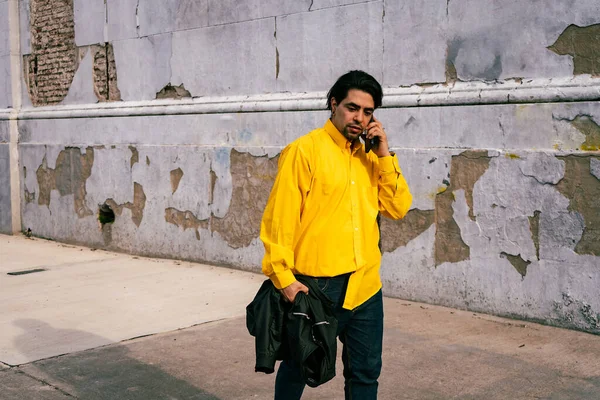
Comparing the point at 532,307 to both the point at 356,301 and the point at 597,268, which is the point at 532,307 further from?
the point at 356,301

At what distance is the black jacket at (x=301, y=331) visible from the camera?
3.07 metres

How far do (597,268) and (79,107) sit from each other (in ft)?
22.3

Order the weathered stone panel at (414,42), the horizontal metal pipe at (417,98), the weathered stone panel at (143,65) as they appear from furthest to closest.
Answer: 1. the weathered stone panel at (143,65)
2. the weathered stone panel at (414,42)
3. the horizontal metal pipe at (417,98)

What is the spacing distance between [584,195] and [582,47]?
3.31 feet

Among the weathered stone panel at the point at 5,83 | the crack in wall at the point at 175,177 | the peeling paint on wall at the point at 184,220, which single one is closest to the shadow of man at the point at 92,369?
the peeling paint on wall at the point at 184,220

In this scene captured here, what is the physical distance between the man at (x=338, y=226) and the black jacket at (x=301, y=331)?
56 mm

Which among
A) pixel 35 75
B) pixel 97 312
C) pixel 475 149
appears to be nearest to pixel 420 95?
pixel 475 149

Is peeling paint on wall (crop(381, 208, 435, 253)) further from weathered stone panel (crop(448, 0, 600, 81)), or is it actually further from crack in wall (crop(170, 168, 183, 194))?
crack in wall (crop(170, 168, 183, 194))

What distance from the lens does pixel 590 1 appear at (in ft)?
17.0

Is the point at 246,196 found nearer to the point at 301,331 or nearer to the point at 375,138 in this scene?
the point at 375,138

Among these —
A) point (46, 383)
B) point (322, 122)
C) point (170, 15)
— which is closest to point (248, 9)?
point (170, 15)

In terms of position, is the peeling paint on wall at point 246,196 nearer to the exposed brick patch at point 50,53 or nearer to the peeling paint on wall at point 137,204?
the peeling paint on wall at point 137,204

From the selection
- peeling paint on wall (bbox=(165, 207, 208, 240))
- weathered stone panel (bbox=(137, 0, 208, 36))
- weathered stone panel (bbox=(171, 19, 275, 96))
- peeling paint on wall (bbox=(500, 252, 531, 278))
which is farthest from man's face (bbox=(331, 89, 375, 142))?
weathered stone panel (bbox=(137, 0, 208, 36))

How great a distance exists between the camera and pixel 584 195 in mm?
5238
